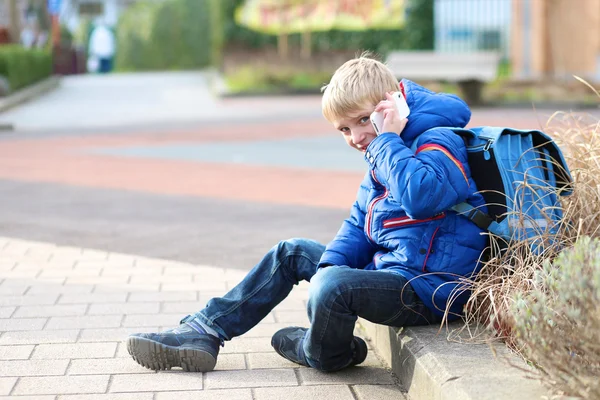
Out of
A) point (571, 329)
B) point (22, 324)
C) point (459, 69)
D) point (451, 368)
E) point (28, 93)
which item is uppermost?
point (571, 329)

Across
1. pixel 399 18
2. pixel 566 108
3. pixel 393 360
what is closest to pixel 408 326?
pixel 393 360

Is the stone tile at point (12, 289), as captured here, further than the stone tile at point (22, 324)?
Yes

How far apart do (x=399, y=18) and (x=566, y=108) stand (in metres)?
10.0

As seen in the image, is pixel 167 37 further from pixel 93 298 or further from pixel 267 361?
pixel 267 361

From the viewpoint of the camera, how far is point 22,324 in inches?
164

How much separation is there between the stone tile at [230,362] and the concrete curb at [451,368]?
1.86 feet

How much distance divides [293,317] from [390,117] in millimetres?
1365

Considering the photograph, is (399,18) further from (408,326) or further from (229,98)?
(408,326)

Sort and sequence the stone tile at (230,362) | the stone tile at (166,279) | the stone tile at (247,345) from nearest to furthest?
1. the stone tile at (230,362)
2. the stone tile at (247,345)
3. the stone tile at (166,279)

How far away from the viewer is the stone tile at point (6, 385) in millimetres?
3309

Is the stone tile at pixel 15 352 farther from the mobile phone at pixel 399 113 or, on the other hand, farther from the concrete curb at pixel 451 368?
the mobile phone at pixel 399 113

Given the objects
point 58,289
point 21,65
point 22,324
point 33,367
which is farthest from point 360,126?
point 21,65

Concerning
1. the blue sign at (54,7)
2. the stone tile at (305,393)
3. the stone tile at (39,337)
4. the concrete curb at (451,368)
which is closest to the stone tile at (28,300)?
the stone tile at (39,337)

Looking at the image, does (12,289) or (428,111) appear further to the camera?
(12,289)
